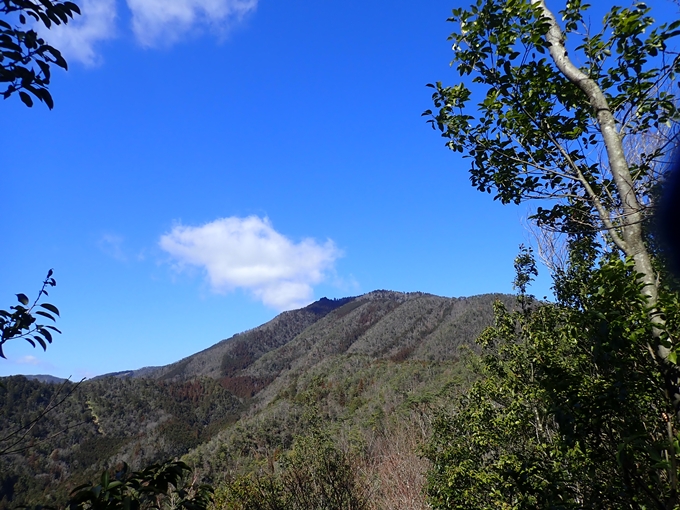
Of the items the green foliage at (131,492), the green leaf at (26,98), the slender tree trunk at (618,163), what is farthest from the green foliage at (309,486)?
the green leaf at (26,98)

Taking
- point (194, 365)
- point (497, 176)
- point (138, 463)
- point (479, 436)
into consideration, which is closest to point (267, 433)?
point (138, 463)

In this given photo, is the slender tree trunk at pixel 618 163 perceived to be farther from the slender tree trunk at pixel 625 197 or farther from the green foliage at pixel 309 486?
the green foliage at pixel 309 486

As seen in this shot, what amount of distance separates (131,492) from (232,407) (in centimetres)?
11862

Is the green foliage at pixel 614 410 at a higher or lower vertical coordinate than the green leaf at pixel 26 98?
lower

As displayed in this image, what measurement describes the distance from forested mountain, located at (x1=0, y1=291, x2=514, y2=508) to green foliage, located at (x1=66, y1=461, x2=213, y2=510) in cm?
69

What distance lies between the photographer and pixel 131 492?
5.82 feet

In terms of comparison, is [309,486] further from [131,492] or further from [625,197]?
[625,197]

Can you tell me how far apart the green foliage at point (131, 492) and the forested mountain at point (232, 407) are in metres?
0.69

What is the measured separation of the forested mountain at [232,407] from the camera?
136ft

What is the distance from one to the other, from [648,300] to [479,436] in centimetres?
515

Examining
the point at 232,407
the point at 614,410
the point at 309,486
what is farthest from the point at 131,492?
the point at 232,407

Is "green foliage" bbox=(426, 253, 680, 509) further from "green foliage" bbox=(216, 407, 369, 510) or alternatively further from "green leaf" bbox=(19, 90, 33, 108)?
"green foliage" bbox=(216, 407, 369, 510)

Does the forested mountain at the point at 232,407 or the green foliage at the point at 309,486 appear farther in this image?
the forested mountain at the point at 232,407

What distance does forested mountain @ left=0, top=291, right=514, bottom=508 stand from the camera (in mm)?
41344
